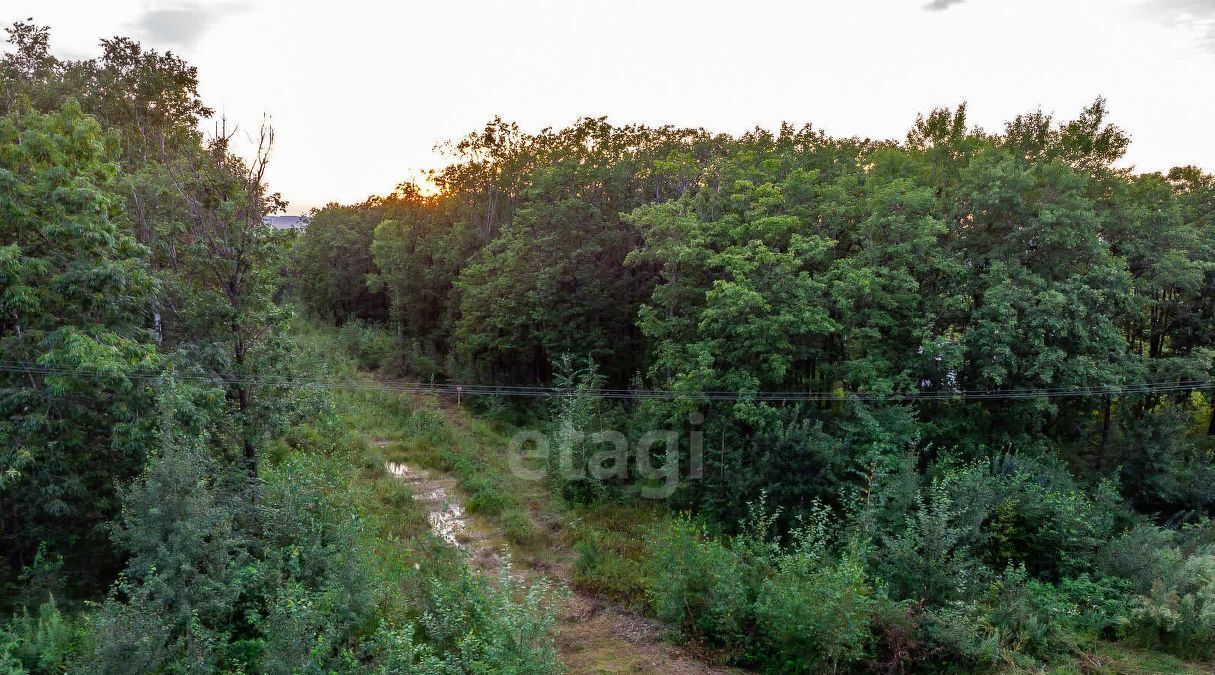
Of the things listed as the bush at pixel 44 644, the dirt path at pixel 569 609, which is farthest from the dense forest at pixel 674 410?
the dirt path at pixel 569 609

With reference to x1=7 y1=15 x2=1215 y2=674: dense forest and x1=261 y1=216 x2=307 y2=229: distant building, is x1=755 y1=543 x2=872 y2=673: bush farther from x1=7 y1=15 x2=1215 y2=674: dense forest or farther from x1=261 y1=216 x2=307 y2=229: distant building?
x1=261 y1=216 x2=307 y2=229: distant building

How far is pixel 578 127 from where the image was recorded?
25.0 meters

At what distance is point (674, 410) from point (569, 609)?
5.77m

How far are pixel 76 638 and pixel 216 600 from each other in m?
1.73

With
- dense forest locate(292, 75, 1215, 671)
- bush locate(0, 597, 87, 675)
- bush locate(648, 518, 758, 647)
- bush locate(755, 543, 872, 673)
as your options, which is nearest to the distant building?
bush locate(0, 597, 87, 675)

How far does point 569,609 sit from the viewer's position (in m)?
11.9

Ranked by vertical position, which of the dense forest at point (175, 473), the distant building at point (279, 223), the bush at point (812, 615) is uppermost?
the distant building at point (279, 223)

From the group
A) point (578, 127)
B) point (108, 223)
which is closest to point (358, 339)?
point (578, 127)

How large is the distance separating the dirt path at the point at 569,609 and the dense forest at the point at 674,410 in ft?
1.47

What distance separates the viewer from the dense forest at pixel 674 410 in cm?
852

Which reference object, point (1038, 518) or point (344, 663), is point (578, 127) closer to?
point (1038, 518)

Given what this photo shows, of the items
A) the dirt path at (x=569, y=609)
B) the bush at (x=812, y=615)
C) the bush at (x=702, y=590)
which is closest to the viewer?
the bush at (x=812, y=615)

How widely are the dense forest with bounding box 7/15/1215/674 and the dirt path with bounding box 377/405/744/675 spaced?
1.47ft

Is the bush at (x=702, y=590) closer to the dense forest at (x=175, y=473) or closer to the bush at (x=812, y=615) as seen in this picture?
the bush at (x=812, y=615)
